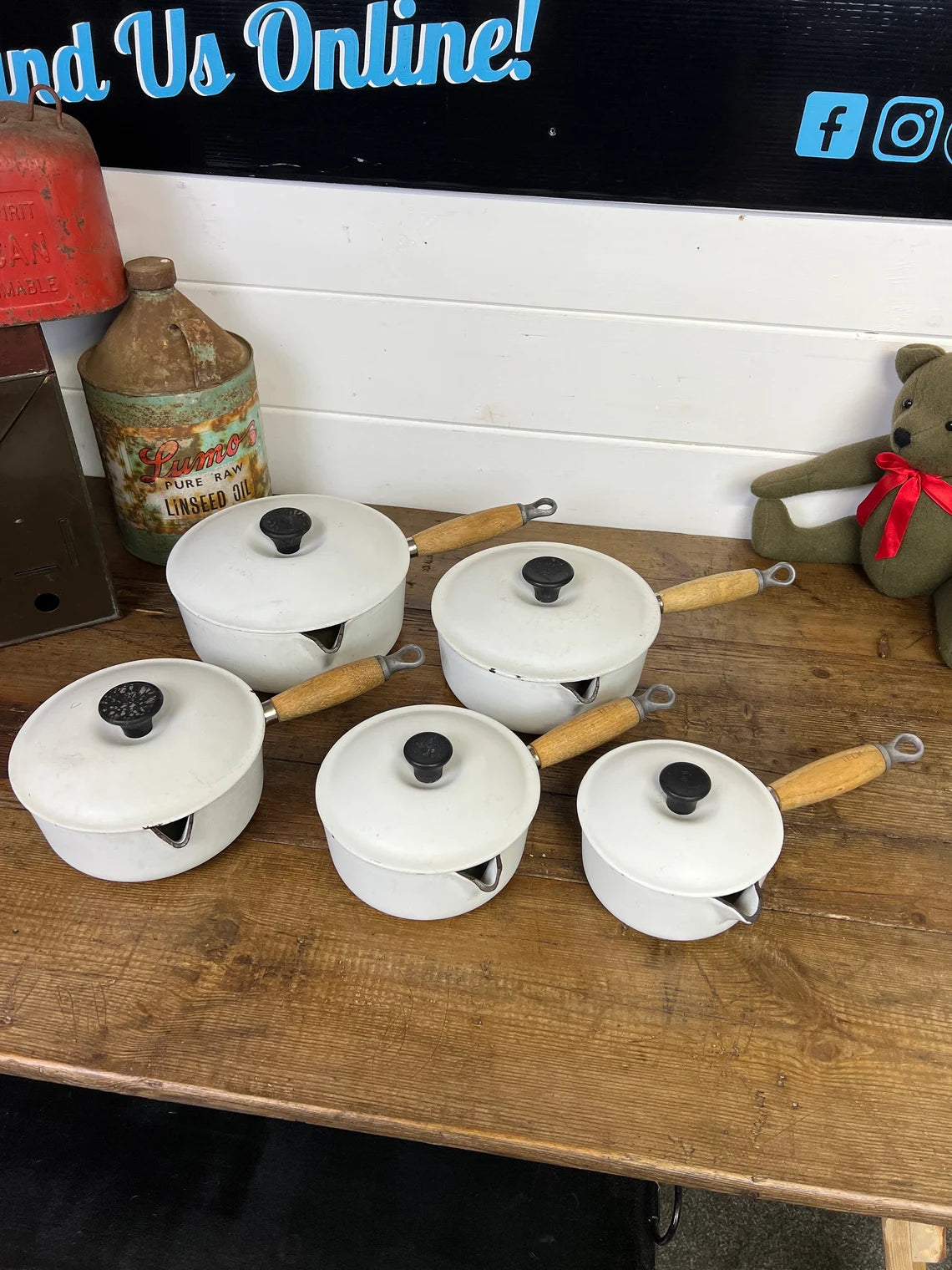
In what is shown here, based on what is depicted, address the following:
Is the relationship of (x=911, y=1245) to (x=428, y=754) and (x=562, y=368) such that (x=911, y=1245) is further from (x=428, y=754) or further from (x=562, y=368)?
(x=562, y=368)

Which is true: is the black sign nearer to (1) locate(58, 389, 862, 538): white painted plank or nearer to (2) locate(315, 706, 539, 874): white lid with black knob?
(1) locate(58, 389, 862, 538): white painted plank

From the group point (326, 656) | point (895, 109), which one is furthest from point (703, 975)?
point (895, 109)

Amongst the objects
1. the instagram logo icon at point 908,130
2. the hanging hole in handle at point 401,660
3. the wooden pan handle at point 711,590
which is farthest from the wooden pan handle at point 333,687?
the instagram logo icon at point 908,130

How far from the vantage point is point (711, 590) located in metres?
0.86

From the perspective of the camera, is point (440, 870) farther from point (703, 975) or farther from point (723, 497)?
point (723, 497)

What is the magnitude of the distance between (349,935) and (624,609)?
350mm

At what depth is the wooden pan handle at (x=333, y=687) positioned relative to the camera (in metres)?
0.75

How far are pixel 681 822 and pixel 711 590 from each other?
11.2 inches

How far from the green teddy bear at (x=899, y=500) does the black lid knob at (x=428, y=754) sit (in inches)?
21.5

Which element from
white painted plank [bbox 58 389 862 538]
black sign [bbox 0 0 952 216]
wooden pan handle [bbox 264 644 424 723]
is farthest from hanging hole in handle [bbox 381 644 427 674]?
black sign [bbox 0 0 952 216]

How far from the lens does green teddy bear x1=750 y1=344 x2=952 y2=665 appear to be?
0.89 metres

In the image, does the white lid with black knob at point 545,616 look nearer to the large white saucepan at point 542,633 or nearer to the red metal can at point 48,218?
the large white saucepan at point 542,633

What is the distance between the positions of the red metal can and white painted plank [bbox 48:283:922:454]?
0.68 ft

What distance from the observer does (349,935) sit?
675 millimetres
